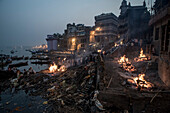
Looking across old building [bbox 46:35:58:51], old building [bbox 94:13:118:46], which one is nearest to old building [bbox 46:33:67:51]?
old building [bbox 46:35:58:51]

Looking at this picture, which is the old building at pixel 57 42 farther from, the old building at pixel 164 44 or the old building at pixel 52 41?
the old building at pixel 164 44

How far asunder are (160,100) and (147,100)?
2.62ft

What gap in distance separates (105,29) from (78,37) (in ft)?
54.1

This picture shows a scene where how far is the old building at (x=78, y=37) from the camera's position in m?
53.2

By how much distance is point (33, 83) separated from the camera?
1420cm

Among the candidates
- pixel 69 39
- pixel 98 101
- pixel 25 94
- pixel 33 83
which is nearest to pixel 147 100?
pixel 98 101

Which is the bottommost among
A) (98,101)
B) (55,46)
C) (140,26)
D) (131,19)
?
(98,101)

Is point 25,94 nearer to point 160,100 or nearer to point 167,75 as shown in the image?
point 160,100

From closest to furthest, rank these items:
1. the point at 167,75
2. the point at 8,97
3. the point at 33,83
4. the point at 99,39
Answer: the point at 167,75 → the point at 8,97 → the point at 33,83 → the point at 99,39

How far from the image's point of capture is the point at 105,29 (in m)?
48.2

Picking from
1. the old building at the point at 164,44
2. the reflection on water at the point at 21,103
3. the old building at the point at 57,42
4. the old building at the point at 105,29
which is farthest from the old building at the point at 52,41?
the old building at the point at 164,44

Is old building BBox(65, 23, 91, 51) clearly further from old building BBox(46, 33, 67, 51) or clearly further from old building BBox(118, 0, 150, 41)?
old building BBox(118, 0, 150, 41)

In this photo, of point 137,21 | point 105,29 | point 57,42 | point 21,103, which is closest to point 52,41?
point 57,42

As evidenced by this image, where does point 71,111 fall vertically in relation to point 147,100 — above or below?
below
